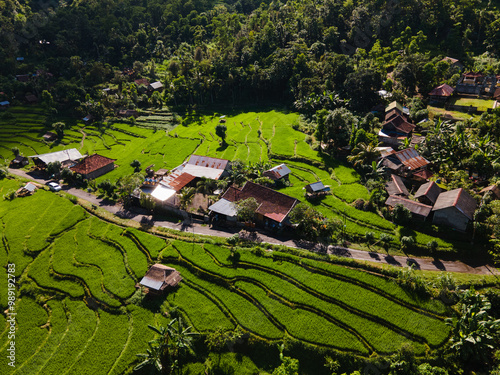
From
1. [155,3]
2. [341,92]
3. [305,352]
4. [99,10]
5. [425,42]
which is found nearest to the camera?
[305,352]

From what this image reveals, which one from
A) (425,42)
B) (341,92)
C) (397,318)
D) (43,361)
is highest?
(425,42)

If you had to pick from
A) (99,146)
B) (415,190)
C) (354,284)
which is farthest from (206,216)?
(99,146)

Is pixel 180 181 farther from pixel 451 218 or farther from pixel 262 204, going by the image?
pixel 451 218

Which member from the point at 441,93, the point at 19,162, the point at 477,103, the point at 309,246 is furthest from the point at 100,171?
the point at 477,103

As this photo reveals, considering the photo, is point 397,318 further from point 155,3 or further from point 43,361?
point 155,3

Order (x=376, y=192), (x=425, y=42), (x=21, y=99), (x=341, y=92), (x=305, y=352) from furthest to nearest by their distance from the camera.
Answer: (x=21, y=99)
(x=425, y=42)
(x=341, y=92)
(x=376, y=192)
(x=305, y=352)

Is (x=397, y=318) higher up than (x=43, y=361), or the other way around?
(x=397, y=318)

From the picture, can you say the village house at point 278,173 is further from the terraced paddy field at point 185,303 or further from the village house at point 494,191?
the village house at point 494,191
